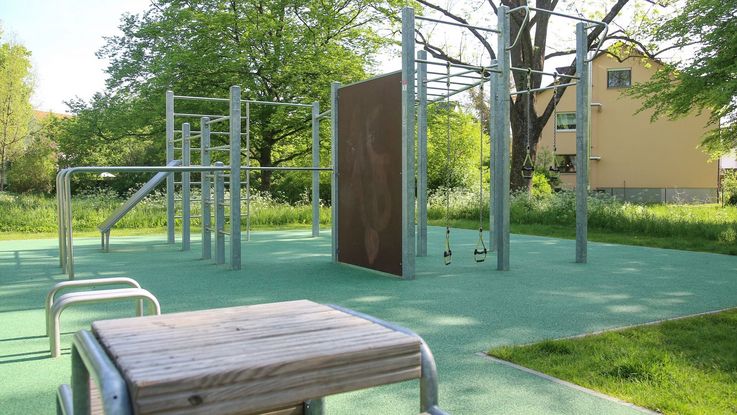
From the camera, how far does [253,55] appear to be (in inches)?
829

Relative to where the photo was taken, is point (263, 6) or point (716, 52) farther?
point (263, 6)

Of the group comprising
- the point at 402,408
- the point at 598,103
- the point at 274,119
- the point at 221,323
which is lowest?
the point at 402,408

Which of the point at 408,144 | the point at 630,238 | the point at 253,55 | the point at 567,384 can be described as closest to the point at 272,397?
the point at 567,384

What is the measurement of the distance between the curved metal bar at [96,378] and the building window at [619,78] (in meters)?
31.7

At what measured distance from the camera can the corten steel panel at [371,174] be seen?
753 cm

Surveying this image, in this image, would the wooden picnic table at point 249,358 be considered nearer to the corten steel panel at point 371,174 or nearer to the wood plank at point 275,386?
the wood plank at point 275,386

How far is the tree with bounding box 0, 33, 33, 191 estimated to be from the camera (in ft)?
88.2

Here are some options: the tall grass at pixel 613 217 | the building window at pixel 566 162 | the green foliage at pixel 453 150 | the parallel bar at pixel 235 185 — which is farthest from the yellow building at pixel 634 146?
the parallel bar at pixel 235 185

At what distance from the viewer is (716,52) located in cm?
1324

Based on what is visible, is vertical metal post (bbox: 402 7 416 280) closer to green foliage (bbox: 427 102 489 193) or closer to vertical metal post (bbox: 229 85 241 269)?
vertical metal post (bbox: 229 85 241 269)

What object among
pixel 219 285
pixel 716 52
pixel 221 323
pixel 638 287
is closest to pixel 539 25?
pixel 716 52

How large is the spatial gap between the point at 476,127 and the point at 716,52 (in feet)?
67.2

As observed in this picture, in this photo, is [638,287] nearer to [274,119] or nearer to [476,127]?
[274,119]

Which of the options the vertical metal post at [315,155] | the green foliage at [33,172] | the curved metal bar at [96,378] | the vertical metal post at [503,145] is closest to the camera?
the curved metal bar at [96,378]
